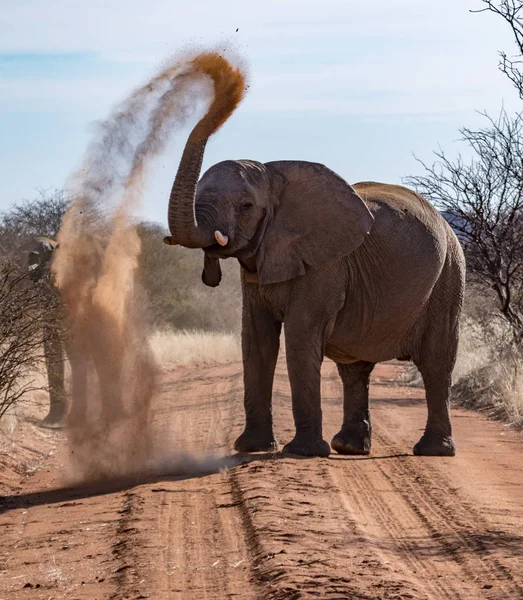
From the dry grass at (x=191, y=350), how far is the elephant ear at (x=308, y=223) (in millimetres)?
13971

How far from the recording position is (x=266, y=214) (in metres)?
11.1

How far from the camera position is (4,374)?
37.4ft

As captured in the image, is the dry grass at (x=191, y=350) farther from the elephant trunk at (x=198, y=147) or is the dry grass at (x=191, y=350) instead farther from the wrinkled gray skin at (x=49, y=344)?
the elephant trunk at (x=198, y=147)

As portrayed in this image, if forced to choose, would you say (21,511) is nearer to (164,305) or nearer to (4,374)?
(4,374)

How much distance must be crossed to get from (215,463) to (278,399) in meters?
7.07

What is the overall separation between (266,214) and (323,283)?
2.73 feet

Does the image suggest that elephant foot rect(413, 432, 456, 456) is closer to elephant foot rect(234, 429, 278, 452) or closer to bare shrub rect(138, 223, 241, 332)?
elephant foot rect(234, 429, 278, 452)

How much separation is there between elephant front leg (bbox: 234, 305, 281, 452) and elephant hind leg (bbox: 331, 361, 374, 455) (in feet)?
2.83

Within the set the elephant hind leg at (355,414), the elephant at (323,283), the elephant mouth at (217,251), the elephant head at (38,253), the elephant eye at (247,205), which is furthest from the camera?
the elephant head at (38,253)

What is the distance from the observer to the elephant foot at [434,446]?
11898 millimetres

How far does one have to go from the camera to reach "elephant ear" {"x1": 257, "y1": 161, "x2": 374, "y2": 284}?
1100 cm

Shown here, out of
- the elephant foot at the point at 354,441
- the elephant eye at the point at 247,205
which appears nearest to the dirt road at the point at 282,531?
the elephant foot at the point at 354,441

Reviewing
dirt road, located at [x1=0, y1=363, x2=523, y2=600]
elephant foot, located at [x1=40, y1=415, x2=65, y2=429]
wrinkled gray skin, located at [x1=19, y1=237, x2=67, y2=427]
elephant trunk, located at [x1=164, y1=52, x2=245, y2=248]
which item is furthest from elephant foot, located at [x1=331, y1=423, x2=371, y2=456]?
elephant foot, located at [x1=40, y1=415, x2=65, y2=429]

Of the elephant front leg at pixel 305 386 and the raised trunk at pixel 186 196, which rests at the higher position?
the raised trunk at pixel 186 196
